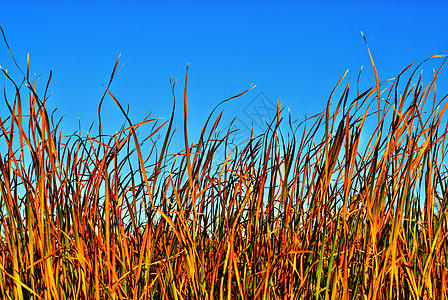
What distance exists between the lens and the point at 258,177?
1382mm

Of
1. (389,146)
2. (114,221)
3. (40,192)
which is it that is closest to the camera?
(40,192)

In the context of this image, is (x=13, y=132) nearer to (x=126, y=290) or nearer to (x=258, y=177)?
(x=126, y=290)

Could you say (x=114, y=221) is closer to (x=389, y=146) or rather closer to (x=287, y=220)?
(x=287, y=220)

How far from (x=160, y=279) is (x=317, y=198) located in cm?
50

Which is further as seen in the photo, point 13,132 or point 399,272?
point 399,272

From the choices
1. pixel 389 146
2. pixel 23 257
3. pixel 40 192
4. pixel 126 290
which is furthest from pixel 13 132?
pixel 389 146

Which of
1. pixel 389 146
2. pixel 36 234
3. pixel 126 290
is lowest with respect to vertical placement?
pixel 126 290

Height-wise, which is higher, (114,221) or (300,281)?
(114,221)

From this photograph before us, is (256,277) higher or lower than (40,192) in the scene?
lower

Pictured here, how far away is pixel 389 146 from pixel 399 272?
1.44ft

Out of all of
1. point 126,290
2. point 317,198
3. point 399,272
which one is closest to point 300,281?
point 317,198

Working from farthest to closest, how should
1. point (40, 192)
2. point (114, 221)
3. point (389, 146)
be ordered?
1. point (114, 221)
2. point (389, 146)
3. point (40, 192)

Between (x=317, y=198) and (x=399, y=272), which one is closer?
(x=317, y=198)

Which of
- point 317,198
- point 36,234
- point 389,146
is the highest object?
point 389,146
